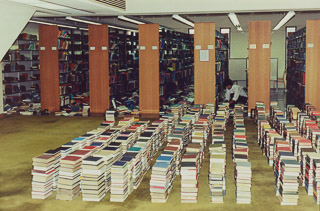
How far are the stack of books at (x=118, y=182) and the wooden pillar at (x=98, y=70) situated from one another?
22.0 feet

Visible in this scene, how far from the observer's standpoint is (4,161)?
666 cm

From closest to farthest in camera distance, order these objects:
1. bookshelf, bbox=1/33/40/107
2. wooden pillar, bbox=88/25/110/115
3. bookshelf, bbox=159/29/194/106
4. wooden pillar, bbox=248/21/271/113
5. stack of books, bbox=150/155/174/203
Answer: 1. stack of books, bbox=150/155/174/203
2. wooden pillar, bbox=248/21/271/113
3. wooden pillar, bbox=88/25/110/115
4. bookshelf, bbox=1/33/40/107
5. bookshelf, bbox=159/29/194/106

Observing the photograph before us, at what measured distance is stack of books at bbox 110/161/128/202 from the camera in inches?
190

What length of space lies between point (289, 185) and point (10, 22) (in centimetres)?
475

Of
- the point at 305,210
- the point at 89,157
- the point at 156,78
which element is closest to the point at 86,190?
the point at 89,157

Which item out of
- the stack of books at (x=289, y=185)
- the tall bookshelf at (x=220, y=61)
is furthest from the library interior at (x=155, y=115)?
the tall bookshelf at (x=220, y=61)

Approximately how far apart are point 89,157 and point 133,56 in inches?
399

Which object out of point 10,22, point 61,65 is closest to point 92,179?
point 10,22

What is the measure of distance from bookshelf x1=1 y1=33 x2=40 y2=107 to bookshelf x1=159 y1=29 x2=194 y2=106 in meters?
4.27

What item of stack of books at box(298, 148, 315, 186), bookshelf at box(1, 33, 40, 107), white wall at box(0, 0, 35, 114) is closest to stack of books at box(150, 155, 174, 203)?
stack of books at box(298, 148, 315, 186)

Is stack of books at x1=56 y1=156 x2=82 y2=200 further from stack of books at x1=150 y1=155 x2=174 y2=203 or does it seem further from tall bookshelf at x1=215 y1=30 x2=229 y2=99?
tall bookshelf at x1=215 y1=30 x2=229 y2=99

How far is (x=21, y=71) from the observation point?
13.1 metres

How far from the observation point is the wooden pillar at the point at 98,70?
1133 cm

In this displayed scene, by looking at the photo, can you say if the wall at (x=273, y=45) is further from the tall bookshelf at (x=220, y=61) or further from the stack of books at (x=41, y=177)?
the stack of books at (x=41, y=177)
